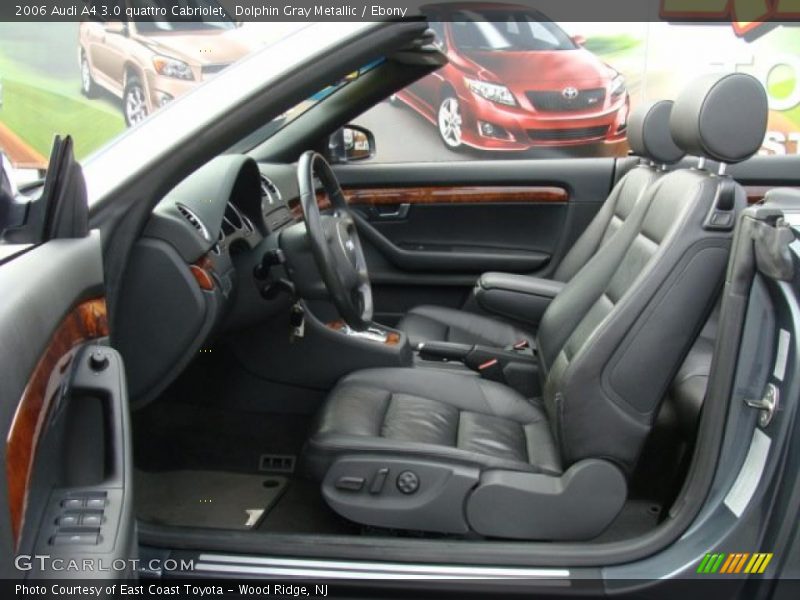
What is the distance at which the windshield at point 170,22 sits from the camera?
2945mm

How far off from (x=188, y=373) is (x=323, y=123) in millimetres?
1070

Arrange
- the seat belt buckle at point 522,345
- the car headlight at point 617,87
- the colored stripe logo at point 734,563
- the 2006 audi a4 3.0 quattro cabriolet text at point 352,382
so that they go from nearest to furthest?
the 2006 audi a4 3.0 quattro cabriolet text at point 352,382 < the colored stripe logo at point 734,563 < the seat belt buckle at point 522,345 < the car headlight at point 617,87

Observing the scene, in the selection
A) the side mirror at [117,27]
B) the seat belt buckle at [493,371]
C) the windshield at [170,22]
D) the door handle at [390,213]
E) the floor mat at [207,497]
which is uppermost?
the windshield at [170,22]

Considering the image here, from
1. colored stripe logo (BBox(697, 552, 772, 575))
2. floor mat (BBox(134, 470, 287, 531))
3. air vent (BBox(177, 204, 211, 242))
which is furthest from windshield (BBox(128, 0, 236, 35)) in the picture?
colored stripe logo (BBox(697, 552, 772, 575))

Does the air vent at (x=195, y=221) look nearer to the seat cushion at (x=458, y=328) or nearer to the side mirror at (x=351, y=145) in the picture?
the seat cushion at (x=458, y=328)

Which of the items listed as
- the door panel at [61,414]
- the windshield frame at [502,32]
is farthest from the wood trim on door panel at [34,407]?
the windshield frame at [502,32]

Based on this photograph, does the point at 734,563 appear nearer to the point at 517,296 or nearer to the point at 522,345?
the point at 522,345

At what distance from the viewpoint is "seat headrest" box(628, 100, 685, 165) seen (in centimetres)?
227

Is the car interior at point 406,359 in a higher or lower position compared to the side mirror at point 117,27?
lower

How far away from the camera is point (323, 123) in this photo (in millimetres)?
2719

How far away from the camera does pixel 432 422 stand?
70.7 inches

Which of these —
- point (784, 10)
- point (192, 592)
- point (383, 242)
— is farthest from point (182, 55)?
point (784, 10)

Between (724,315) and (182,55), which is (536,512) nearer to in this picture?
(724,315)

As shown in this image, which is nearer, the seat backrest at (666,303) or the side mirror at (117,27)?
the seat backrest at (666,303)
